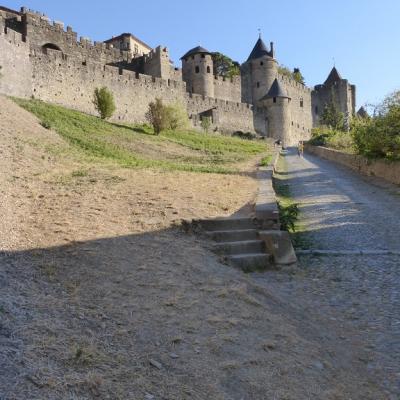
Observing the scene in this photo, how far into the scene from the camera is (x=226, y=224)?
6.83 m

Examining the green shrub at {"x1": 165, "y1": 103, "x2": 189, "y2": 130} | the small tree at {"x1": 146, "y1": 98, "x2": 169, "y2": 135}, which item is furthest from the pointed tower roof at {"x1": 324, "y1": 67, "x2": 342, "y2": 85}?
the small tree at {"x1": 146, "y1": 98, "x2": 169, "y2": 135}

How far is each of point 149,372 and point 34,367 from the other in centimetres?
70

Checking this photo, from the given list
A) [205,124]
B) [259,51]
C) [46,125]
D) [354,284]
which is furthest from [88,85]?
[259,51]

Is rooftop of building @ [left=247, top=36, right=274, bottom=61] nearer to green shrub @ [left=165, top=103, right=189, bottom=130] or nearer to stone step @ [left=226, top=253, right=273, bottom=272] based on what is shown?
green shrub @ [left=165, top=103, right=189, bottom=130]

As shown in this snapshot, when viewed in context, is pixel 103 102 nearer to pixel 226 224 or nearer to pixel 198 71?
pixel 226 224

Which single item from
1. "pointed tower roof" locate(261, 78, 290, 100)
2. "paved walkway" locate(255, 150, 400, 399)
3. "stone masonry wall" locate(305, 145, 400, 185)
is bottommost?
"paved walkway" locate(255, 150, 400, 399)

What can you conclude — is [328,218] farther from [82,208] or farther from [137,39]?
[137,39]

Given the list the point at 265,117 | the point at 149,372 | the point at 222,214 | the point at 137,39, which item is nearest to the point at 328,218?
the point at 222,214

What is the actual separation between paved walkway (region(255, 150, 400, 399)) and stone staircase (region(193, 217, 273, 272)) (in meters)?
0.30

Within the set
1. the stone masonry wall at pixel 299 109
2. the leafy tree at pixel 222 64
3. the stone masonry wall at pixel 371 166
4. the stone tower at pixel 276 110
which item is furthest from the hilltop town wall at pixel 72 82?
the leafy tree at pixel 222 64

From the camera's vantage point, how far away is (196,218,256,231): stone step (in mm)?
6766

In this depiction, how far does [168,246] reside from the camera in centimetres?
576

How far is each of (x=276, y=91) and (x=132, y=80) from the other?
76.0 feet

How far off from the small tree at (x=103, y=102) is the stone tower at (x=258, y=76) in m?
27.2
